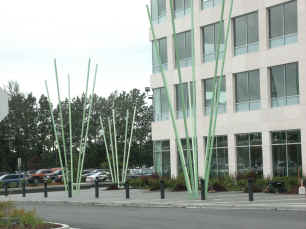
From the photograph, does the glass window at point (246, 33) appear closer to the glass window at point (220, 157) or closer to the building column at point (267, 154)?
the building column at point (267, 154)

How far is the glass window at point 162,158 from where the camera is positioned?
48.4 metres

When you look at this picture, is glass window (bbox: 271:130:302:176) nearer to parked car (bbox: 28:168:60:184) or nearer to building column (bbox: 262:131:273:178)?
building column (bbox: 262:131:273:178)

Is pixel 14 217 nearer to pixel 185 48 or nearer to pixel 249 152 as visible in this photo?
pixel 249 152

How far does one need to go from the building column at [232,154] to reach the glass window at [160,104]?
22.9 ft

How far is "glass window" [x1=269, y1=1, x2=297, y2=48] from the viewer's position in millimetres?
37688

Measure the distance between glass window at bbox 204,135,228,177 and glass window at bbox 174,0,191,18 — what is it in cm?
894

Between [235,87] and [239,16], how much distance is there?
436 centimetres

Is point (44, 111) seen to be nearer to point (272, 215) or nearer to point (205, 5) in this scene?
point (205, 5)

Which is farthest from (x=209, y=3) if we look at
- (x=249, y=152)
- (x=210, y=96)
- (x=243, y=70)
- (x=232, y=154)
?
(x=249, y=152)

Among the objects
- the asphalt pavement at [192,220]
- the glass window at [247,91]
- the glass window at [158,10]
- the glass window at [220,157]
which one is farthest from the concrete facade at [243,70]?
the asphalt pavement at [192,220]

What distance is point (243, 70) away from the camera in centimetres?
4103

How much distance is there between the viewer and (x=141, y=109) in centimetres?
11438

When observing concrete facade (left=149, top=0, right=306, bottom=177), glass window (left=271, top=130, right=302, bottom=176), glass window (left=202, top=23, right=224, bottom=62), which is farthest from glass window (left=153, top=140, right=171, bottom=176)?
glass window (left=271, top=130, right=302, bottom=176)

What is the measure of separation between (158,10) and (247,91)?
1098 cm
